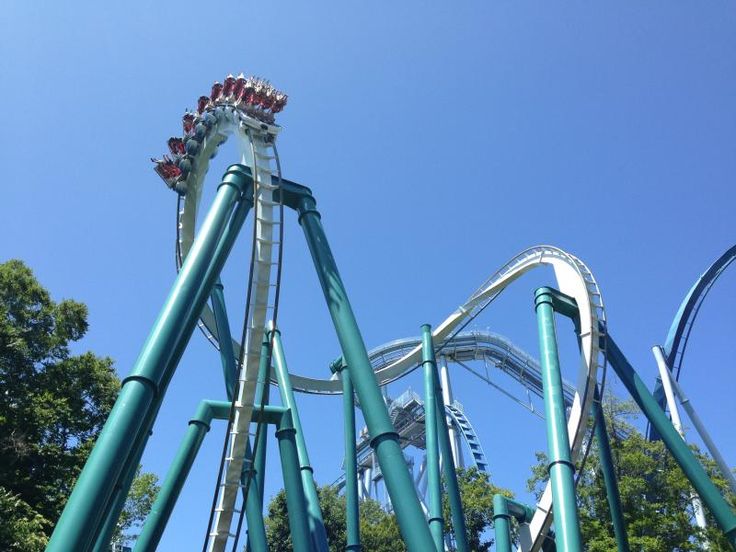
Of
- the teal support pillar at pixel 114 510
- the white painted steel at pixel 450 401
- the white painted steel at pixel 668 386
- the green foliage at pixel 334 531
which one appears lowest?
the teal support pillar at pixel 114 510

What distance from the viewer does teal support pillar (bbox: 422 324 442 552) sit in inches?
405

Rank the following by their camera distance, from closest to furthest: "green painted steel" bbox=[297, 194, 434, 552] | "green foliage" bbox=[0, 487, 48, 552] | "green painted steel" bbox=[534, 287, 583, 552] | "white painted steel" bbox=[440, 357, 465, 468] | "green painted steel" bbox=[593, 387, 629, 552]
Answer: "green painted steel" bbox=[297, 194, 434, 552] → "green painted steel" bbox=[534, 287, 583, 552] → "green foliage" bbox=[0, 487, 48, 552] → "green painted steel" bbox=[593, 387, 629, 552] → "white painted steel" bbox=[440, 357, 465, 468]

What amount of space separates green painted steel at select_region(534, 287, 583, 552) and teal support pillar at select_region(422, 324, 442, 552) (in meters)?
1.72

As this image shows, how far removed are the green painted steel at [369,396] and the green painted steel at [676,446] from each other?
5201 millimetres

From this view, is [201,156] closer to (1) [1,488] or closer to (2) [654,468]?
(1) [1,488]

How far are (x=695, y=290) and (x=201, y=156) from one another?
15.2 metres

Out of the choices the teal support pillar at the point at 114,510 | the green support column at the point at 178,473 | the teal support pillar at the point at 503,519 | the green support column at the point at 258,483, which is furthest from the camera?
the teal support pillar at the point at 503,519

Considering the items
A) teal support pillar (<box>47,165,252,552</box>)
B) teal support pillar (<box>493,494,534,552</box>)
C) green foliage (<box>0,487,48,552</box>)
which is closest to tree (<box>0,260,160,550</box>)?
green foliage (<box>0,487,48,552</box>)

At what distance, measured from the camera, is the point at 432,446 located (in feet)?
37.0

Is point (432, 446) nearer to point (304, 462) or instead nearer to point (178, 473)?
point (304, 462)

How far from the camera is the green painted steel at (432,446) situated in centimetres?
1030

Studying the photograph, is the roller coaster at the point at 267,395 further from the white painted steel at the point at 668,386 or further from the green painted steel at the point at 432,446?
the white painted steel at the point at 668,386

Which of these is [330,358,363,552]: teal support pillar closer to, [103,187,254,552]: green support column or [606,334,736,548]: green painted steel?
[103,187,254,552]: green support column

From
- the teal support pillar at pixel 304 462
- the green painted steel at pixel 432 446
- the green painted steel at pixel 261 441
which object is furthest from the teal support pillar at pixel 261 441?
the green painted steel at pixel 432 446
